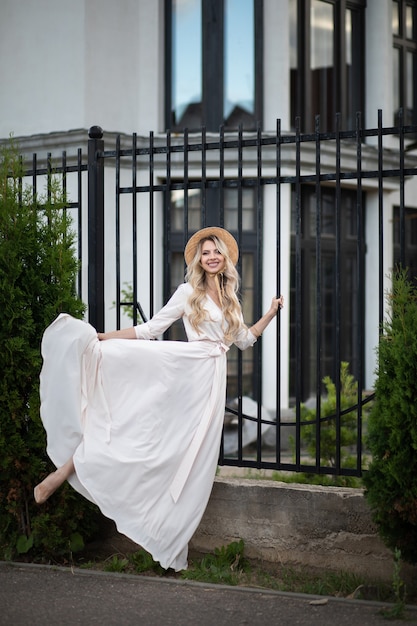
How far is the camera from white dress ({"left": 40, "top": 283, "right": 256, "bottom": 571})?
5.79m

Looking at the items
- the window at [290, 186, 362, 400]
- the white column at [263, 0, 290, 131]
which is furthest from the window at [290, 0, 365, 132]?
the window at [290, 186, 362, 400]

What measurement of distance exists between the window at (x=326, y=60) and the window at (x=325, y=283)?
3.60ft

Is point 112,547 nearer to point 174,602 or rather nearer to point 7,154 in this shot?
point 174,602

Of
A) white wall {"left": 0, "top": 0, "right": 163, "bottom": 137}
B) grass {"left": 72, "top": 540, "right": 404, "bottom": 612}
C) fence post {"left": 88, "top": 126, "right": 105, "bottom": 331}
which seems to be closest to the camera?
grass {"left": 72, "top": 540, "right": 404, "bottom": 612}

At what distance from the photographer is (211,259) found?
607 cm

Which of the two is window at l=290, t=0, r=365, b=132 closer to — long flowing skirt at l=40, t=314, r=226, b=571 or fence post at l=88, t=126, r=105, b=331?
fence post at l=88, t=126, r=105, b=331

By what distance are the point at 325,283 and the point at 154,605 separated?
951 cm

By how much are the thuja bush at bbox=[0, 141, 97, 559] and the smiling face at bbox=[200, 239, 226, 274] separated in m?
0.94

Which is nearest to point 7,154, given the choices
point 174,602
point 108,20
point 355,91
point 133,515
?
point 133,515

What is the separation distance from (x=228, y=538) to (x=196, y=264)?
5.64 ft

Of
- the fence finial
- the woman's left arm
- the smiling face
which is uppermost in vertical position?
the fence finial

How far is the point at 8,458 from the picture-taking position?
20.6 ft

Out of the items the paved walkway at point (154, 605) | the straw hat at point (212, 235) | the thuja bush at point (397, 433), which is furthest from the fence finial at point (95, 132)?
the paved walkway at point (154, 605)

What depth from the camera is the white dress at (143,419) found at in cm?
579
